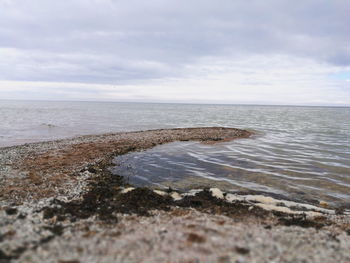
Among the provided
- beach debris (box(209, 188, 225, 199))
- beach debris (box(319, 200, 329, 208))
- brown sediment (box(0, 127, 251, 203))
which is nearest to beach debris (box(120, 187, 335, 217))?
beach debris (box(209, 188, 225, 199))

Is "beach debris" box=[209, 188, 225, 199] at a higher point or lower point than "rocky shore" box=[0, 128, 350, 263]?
lower

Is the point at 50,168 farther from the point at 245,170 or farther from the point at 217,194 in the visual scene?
the point at 245,170

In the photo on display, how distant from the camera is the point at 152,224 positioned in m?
6.63

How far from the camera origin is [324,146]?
75.1 feet

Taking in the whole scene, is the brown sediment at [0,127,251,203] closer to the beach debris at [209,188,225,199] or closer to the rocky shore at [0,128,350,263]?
the rocky shore at [0,128,350,263]

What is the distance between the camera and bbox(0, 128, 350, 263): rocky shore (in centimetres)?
500

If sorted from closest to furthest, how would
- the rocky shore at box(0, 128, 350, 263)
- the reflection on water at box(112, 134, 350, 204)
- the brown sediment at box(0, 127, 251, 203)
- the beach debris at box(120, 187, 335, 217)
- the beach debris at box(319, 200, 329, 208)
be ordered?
the rocky shore at box(0, 128, 350, 263) → the beach debris at box(120, 187, 335, 217) → the brown sediment at box(0, 127, 251, 203) → the beach debris at box(319, 200, 329, 208) → the reflection on water at box(112, 134, 350, 204)

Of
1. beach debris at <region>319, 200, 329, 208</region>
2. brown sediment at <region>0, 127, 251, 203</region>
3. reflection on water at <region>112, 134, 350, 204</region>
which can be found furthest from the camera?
reflection on water at <region>112, 134, 350, 204</region>

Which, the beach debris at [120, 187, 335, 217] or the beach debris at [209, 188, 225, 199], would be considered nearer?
the beach debris at [120, 187, 335, 217]

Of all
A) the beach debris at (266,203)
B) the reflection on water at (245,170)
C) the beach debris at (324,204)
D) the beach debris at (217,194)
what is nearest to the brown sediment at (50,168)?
the reflection on water at (245,170)

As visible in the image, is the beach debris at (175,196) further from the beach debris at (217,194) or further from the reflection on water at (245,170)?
the beach debris at (217,194)

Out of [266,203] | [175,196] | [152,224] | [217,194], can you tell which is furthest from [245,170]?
[152,224]

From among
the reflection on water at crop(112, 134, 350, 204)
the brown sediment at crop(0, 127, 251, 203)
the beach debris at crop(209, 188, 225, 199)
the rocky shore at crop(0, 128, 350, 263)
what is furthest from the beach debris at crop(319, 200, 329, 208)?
the brown sediment at crop(0, 127, 251, 203)

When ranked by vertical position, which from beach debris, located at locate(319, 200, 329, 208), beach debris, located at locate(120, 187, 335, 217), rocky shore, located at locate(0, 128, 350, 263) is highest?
rocky shore, located at locate(0, 128, 350, 263)
